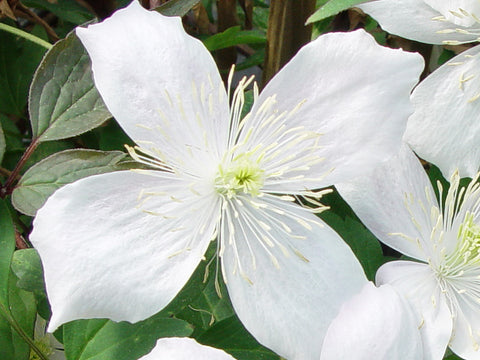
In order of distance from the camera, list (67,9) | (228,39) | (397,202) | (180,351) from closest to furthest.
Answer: (180,351) < (397,202) < (228,39) < (67,9)

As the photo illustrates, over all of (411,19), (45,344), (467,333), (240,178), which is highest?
(411,19)

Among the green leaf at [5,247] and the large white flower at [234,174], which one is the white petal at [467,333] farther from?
the green leaf at [5,247]

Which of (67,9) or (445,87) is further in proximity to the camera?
(67,9)

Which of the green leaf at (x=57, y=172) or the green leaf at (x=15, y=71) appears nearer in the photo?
the green leaf at (x=57, y=172)

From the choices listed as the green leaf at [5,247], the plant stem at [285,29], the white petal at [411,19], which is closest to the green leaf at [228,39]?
the plant stem at [285,29]

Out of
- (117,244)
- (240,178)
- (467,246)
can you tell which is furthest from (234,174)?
(467,246)

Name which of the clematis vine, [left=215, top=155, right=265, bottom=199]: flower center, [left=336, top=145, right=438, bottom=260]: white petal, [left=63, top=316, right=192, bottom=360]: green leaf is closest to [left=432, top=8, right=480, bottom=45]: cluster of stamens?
the clematis vine

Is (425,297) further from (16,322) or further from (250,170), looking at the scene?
(16,322)
